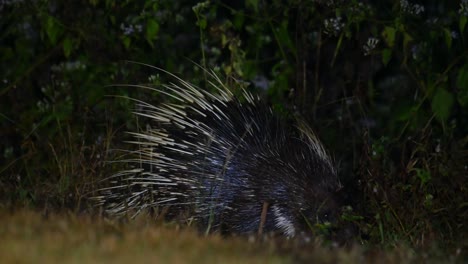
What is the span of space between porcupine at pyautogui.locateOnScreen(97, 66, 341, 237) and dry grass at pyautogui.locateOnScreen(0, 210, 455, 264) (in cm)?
104

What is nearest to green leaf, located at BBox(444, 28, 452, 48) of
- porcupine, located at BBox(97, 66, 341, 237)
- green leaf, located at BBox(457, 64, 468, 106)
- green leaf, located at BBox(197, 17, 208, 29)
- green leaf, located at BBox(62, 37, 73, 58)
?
green leaf, located at BBox(457, 64, 468, 106)

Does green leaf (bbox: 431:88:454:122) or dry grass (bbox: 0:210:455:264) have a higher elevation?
green leaf (bbox: 431:88:454:122)

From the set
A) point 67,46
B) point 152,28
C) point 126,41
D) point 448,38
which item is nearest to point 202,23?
point 152,28

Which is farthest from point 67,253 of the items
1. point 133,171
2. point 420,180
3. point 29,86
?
point 29,86

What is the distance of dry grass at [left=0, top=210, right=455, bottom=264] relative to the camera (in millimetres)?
3402

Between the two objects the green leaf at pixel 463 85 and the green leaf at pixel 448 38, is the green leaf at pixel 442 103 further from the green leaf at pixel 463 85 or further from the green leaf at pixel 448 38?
the green leaf at pixel 448 38

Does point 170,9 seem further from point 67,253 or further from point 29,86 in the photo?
point 67,253

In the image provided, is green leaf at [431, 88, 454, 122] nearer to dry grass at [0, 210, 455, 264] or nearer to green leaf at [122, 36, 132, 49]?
dry grass at [0, 210, 455, 264]

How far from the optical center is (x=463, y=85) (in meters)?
6.10

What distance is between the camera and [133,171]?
5.52 metres

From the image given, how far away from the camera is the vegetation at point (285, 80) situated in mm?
6074

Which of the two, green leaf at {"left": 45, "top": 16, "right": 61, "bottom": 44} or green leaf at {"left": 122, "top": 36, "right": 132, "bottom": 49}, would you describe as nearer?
green leaf at {"left": 45, "top": 16, "right": 61, "bottom": 44}

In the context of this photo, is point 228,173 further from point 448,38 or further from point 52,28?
point 52,28

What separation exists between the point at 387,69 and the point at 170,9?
162 cm
